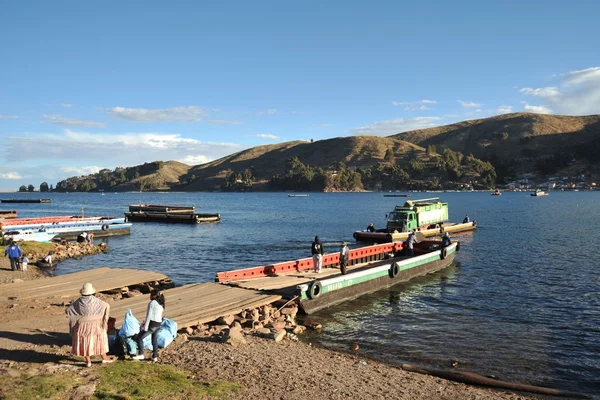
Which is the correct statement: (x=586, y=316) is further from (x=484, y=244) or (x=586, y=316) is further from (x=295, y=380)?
(x=484, y=244)

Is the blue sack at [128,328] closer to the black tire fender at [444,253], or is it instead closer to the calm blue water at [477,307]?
the calm blue water at [477,307]

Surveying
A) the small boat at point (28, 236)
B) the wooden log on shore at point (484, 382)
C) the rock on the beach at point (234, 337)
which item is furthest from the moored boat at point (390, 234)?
the rock on the beach at point (234, 337)

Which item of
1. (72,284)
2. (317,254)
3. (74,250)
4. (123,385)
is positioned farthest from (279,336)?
(74,250)

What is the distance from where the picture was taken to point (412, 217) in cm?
4925

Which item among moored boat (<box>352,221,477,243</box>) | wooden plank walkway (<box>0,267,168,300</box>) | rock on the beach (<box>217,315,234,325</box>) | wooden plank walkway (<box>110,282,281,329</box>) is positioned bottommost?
moored boat (<box>352,221,477,243</box>)

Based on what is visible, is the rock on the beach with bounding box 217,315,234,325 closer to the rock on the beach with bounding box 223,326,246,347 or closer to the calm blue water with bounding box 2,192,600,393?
the rock on the beach with bounding box 223,326,246,347

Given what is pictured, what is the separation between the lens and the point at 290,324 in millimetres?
17938

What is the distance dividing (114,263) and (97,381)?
29.3m

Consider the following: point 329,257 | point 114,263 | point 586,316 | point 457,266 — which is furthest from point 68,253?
point 586,316

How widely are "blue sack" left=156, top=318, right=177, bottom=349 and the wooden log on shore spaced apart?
711cm

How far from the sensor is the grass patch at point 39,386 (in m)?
8.95

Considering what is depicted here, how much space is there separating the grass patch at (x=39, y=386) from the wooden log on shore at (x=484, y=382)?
938 centimetres

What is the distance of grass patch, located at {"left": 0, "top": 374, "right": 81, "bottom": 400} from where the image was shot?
8.95 metres

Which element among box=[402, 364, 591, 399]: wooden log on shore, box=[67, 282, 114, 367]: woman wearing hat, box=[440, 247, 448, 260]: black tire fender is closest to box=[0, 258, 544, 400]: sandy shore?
box=[402, 364, 591, 399]: wooden log on shore
